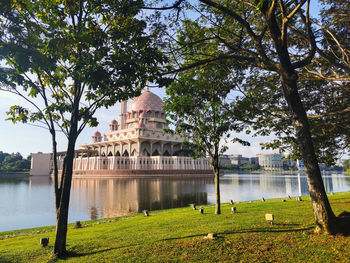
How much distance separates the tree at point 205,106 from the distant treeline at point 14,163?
85.5 metres

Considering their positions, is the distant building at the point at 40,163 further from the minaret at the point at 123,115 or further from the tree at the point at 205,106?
the tree at the point at 205,106

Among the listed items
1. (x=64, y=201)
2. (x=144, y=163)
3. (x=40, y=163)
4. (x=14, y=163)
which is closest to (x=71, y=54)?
(x=64, y=201)

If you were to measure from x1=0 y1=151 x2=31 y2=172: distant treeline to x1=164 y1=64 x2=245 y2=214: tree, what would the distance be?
85528mm

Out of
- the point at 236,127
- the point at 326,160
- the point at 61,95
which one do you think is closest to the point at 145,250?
the point at 61,95

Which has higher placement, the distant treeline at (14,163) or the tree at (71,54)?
the tree at (71,54)

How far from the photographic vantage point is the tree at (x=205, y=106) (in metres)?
10.8

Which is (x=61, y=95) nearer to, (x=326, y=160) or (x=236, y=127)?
(x=236, y=127)

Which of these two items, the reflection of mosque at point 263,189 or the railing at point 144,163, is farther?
the railing at point 144,163

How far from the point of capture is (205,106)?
1104 cm

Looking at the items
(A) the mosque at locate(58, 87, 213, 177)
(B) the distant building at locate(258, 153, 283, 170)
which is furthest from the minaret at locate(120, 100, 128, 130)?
(B) the distant building at locate(258, 153, 283, 170)

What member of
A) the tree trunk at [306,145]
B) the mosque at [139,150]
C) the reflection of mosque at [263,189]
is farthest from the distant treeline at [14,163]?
the tree trunk at [306,145]

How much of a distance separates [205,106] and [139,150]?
50.3 m

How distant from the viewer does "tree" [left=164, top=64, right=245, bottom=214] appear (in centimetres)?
1082

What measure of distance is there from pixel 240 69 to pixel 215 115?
2.39 m
